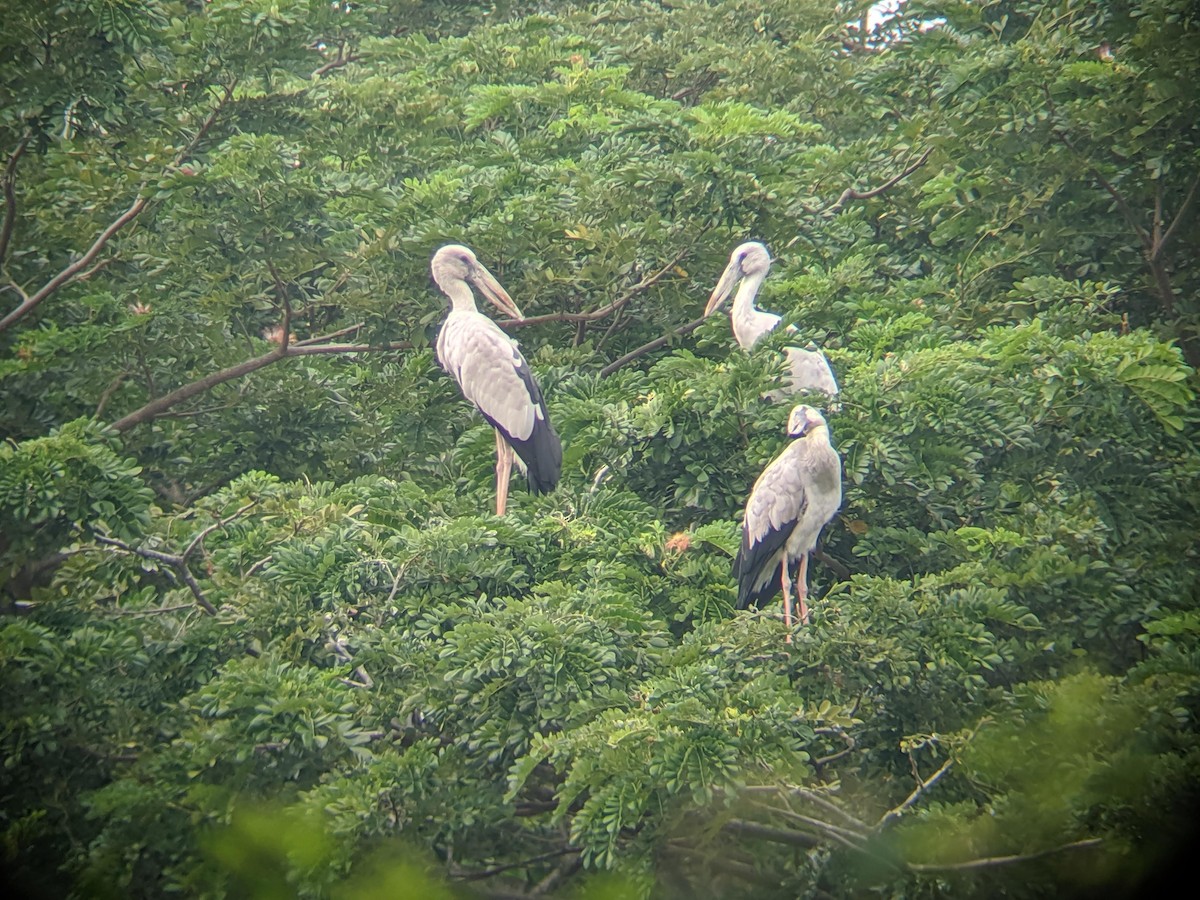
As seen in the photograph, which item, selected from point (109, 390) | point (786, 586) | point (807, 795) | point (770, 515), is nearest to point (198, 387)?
point (109, 390)

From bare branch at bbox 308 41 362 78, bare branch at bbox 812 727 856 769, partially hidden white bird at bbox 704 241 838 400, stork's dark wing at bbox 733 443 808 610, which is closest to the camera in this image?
bare branch at bbox 812 727 856 769

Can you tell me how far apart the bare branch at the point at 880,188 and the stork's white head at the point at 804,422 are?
2.87 m

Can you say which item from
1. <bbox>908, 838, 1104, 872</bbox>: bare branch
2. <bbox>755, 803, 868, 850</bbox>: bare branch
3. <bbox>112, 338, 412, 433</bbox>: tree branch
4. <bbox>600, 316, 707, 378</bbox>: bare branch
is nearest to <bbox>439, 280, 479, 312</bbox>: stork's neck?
<bbox>112, 338, 412, 433</bbox>: tree branch

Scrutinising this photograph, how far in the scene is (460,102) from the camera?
9852 millimetres

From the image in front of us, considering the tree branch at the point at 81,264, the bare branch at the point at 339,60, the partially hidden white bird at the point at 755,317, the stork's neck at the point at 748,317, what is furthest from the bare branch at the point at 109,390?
the bare branch at the point at 339,60

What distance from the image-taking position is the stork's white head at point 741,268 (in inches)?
299

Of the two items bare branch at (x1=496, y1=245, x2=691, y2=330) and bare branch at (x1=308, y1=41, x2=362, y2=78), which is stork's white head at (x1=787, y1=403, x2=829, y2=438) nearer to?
bare branch at (x1=496, y1=245, x2=691, y2=330)

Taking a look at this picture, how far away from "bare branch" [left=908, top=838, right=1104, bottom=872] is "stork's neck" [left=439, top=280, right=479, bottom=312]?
3.94 m

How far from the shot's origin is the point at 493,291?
305 inches

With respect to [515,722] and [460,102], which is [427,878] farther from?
[460,102]

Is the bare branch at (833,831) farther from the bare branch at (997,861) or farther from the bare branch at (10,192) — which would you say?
the bare branch at (10,192)

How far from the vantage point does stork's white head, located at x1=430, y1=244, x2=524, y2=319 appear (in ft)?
24.5

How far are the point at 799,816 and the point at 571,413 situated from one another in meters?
2.78

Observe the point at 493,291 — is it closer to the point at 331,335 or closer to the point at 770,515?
the point at 331,335
